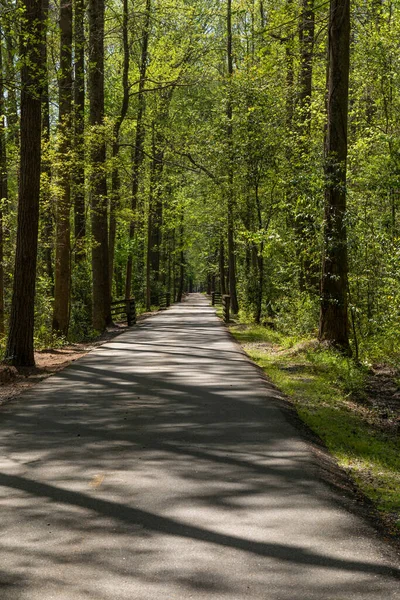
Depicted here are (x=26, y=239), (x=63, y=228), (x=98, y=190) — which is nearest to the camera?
(x=26, y=239)

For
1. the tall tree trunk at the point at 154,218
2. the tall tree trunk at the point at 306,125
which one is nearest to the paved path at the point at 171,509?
the tall tree trunk at the point at 306,125

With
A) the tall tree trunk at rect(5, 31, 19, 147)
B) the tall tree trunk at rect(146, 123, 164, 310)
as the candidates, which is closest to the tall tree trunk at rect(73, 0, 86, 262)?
the tall tree trunk at rect(5, 31, 19, 147)

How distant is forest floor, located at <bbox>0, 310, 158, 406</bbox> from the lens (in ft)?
34.5

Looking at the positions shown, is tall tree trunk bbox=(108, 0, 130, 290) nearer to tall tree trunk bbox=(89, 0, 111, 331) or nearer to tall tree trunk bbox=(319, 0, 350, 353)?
tall tree trunk bbox=(89, 0, 111, 331)

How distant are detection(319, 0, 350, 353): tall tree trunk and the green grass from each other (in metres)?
0.68

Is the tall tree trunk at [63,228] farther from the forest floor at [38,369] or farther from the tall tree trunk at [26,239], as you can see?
the tall tree trunk at [26,239]

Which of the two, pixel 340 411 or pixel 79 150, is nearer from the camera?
pixel 340 411

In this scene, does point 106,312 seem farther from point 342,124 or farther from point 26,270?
point 342,124

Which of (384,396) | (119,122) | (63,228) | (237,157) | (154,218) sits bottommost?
(384,396)

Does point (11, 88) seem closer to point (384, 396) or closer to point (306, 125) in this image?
point (384, 396)

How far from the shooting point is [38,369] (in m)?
12.5

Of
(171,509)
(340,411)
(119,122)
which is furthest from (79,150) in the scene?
(171,509)

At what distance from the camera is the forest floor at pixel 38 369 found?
34.5 feet

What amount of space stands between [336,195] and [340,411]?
5.88m
